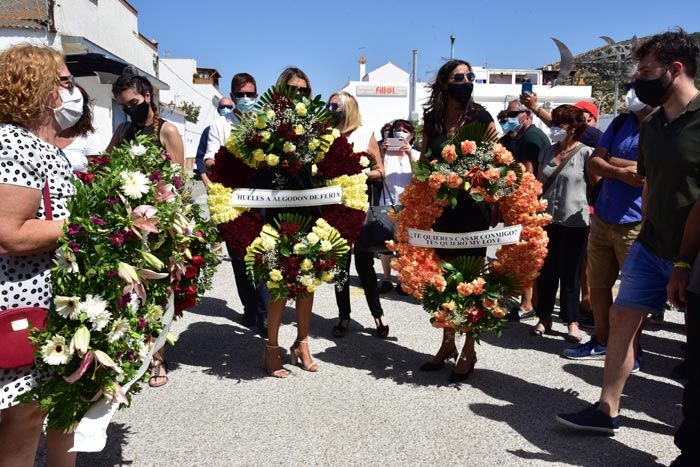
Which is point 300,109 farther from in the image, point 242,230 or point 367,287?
point 367,287

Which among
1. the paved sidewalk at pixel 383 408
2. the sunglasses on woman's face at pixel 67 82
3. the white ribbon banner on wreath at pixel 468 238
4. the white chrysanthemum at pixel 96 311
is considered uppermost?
the sunglasses on woman's face at pixel 67 82

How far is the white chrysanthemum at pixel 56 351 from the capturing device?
2398mm

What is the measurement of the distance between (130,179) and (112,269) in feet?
1.39

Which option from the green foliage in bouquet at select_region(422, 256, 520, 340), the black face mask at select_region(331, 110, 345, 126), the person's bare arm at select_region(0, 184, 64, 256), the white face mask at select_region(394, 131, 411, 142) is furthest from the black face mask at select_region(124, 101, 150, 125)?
the white face mask at select_region(394, 131, 411, 142)

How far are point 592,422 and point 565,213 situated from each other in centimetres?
248

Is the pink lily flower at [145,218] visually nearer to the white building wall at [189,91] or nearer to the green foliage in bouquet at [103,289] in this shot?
the green foliage in bouquet at [103,289]

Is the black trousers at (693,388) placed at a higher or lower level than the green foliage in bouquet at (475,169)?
lower

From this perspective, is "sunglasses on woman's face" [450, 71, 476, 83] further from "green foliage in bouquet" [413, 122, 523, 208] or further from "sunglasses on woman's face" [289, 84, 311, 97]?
"sunglasses on woman's face" [289, 84, 311, 97]

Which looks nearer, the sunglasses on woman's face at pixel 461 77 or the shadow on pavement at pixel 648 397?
the shadow on pavement at pixel 648 397

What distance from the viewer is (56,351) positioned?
243 centimetres

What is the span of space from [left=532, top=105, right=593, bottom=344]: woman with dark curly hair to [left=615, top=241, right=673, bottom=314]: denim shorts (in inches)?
80.0

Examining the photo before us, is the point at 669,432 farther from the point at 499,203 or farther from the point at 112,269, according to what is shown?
the point at 112,269

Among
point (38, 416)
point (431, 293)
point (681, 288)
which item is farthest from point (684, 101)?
point (38, 416)

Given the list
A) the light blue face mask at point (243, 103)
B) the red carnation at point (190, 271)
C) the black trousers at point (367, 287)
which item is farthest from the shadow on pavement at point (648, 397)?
the light blue face mask at point (243, 103)
